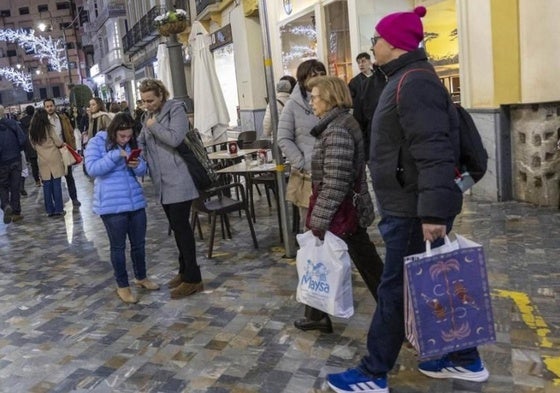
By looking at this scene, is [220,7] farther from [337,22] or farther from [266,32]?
[266,32]

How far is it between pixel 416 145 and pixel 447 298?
72 centimetres

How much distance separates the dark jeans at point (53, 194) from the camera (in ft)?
30.9

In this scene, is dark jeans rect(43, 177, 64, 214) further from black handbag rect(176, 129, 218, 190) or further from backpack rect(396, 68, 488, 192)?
backpack rect(396, 68, 488, 192)

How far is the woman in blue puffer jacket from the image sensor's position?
483 centimetres

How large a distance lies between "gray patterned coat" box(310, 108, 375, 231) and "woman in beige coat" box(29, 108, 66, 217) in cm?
674

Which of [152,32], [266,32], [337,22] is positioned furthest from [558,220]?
[152,32]

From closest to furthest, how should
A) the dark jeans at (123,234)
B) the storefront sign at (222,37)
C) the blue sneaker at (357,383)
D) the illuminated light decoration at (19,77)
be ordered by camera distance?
the blue sneaker at (357,383)
the dark jeans at (123,234)
the storefront sign at (222,37)
the illuminated light decoration at (19,77)

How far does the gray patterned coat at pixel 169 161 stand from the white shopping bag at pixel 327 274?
4.84ft

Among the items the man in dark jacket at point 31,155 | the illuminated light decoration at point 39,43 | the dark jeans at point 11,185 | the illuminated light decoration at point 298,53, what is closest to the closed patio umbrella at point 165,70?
the dark jeans at point 11,185

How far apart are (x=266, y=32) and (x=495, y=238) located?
287 centimetres

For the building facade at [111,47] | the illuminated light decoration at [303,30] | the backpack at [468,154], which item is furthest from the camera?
the building facade at [111,47]

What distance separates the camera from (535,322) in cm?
384

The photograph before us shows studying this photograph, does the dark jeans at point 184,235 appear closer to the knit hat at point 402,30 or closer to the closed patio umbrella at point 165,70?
the knit hat at point 402,30

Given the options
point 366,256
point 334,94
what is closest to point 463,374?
point 366,256
